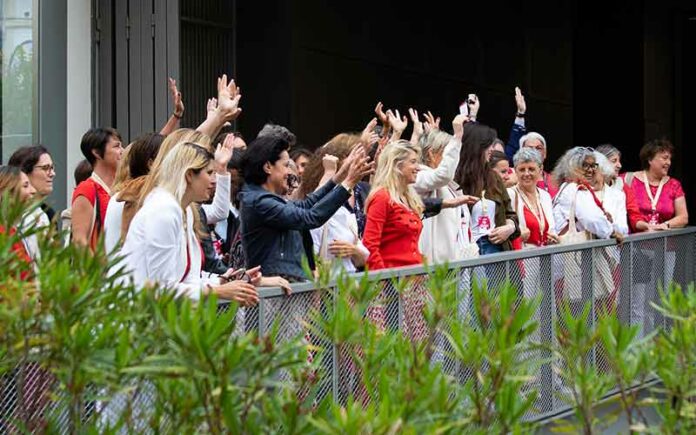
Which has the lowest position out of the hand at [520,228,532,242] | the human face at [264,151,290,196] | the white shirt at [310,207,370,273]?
the hand at [520,228,532,242]

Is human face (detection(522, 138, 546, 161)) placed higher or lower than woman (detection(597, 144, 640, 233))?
higher

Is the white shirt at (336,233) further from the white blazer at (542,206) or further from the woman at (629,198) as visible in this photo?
the woman at (629,198)

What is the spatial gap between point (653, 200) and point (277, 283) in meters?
6.89

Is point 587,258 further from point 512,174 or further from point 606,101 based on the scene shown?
point 606,101

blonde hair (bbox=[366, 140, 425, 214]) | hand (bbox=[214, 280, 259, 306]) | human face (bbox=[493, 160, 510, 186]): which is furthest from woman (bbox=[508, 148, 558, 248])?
hand (bbox=[214, 280, 259, 306])

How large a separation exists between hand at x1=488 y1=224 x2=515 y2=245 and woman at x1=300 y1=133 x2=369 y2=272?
1409mm

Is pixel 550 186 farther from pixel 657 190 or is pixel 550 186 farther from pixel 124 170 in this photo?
pixel 124 170

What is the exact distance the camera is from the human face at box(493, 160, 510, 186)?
1123 centimetres

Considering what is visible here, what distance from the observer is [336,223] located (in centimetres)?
870

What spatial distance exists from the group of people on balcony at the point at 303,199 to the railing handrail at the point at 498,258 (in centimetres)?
11

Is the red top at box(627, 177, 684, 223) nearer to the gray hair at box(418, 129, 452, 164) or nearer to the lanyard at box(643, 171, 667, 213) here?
the lanyard at box(643, 171, 667, 213)

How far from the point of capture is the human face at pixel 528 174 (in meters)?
10.9

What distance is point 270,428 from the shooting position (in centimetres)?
297

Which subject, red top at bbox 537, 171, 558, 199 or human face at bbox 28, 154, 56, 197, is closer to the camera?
human face at bbox 28, 154, 56, 197
